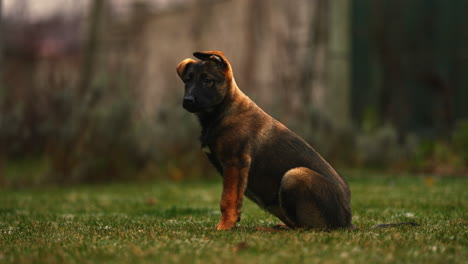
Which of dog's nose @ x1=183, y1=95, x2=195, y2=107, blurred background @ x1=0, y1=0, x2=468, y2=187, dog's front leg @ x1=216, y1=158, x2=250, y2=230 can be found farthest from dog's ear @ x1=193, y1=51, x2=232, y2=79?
blurred background @ x1=0, y1=0, x2=468, y2=187

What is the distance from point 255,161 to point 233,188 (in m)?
0.32

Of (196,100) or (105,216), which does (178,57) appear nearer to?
(105,216)

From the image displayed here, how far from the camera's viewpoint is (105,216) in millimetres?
6680

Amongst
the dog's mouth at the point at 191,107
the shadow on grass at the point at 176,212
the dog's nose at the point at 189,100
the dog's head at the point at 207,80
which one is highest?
the dog's head at the point at 207,80

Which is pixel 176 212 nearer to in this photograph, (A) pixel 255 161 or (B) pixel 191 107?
(A) pixel 255 161

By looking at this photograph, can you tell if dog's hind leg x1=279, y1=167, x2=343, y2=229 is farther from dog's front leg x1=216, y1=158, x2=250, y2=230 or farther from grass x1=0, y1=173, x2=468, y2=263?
dog's front leg x1=216, y1=158, x2=250, y2=230

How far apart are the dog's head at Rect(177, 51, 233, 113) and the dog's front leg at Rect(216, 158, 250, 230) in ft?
1.92

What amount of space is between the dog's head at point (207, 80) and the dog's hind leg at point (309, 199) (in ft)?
2.97

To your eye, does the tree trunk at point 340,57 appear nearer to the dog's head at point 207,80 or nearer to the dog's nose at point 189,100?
the dog's head at point 207,80

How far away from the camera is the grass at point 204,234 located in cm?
366

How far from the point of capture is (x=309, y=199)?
15.2 ft

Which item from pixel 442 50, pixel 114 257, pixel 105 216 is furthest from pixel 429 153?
pixel 114 257

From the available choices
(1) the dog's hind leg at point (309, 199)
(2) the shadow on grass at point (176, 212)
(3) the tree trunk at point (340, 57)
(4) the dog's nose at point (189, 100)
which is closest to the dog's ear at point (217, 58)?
(4) the dog's nose at point (189, 100)

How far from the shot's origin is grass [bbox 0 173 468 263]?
366 centimetres
